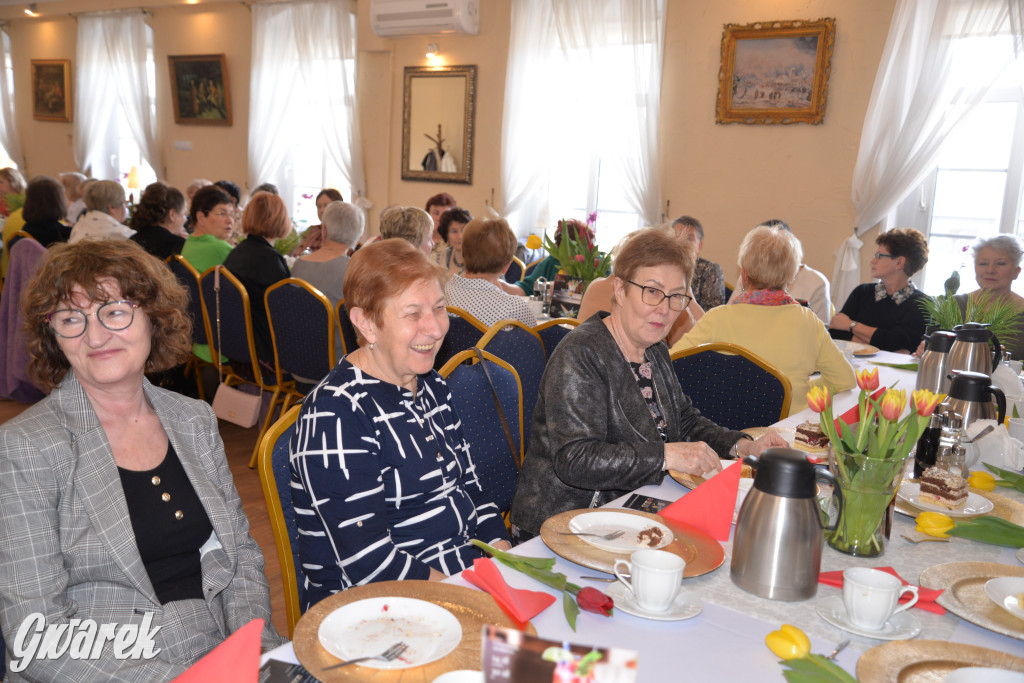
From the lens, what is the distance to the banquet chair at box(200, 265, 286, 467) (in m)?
4.02

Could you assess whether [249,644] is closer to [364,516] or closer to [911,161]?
[364,516]

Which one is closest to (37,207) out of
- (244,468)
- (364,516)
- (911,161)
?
(244,468)

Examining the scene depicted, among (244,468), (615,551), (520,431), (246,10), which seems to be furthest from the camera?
(246,10)

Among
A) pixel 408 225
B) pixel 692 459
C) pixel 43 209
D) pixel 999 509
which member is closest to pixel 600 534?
pixel 692 459

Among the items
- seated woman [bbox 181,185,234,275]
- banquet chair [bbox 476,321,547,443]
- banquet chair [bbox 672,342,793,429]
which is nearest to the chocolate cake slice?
banquet chair [bbox 672,342,793,429]

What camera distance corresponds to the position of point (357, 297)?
167 centimetres

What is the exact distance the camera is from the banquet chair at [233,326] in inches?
158

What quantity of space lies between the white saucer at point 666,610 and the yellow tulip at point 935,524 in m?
0.61

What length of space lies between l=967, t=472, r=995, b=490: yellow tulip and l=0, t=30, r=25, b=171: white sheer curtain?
13.3 meters

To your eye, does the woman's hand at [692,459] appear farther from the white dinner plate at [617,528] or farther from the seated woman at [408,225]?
the seated woman at [408,225]

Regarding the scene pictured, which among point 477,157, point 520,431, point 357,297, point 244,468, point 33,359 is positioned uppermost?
point 477,157

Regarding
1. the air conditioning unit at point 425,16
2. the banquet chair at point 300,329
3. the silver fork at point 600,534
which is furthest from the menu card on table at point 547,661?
the air conditioning unit at point 425,16

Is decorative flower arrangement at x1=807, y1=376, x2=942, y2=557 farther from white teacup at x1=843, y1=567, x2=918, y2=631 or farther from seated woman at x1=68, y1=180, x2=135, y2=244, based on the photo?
seated woman at x1=68, y1=180, x2=135, y2=244

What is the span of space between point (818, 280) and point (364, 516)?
13.5 ft
